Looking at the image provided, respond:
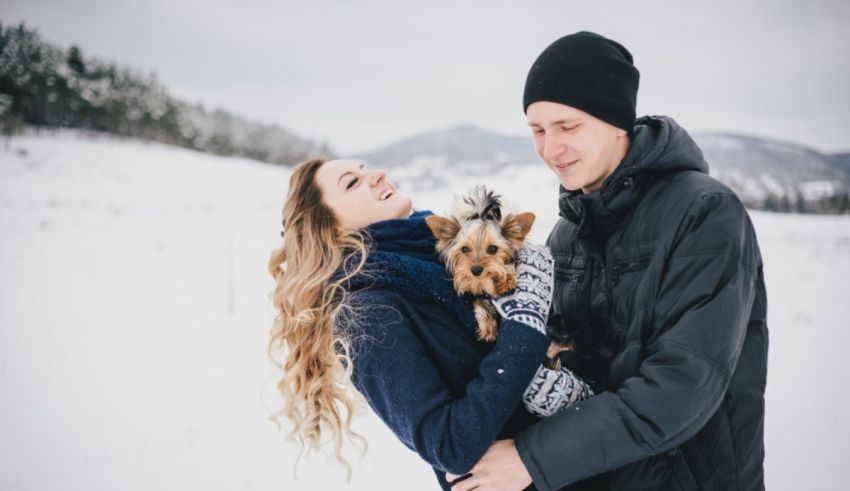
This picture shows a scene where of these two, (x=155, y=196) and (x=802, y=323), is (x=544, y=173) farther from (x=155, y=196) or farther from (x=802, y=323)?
(x=802, y=323)

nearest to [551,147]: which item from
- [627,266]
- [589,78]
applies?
[589,78]

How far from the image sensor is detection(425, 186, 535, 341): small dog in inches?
91.4

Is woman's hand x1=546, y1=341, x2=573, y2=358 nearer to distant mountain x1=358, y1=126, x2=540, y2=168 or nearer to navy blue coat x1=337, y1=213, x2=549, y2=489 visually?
navy blue coat x1=337, y1=213, x2=549, y2=489

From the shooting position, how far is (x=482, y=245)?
2.47 meters

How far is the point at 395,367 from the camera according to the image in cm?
190

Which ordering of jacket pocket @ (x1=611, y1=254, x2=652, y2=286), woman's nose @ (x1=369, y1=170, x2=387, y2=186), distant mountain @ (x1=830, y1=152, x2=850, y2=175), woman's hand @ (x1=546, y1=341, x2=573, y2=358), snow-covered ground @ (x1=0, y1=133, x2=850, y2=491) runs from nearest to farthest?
jacket pocket @ (x1=611, y1=254, x2=652, y2=286), woman's hand @ (x1=546, y1=341, x2=573, y2=358), woman's nose @ (x1=369, y1=170, x2=387, y2=186), snow-covered ground @ (x1=0, y1=133, x2=850, y2=491), distant mountain @ (x1=830, y1=152, x2=850, y2=175)

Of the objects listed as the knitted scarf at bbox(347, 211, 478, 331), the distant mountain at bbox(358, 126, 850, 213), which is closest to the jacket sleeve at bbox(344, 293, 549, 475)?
the knitted scarf at bbox(347, 211, 478, 331)

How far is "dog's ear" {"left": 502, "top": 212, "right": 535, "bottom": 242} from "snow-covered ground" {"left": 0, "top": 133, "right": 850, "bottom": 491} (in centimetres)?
171

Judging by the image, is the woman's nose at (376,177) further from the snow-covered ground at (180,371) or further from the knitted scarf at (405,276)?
the snow-covered ground at (180,371)

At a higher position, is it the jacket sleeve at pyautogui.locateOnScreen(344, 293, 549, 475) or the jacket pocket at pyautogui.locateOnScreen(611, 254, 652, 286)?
the jacket pocket at pyautogui.locateOnScreen(611, 254, 652, 286)

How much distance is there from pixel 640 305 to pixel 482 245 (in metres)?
0.90

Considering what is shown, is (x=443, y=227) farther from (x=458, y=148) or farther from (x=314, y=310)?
(x=458, y=148)

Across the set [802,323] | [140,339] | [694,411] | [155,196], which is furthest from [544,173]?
[694,411]

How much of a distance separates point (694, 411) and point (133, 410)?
760 cm
